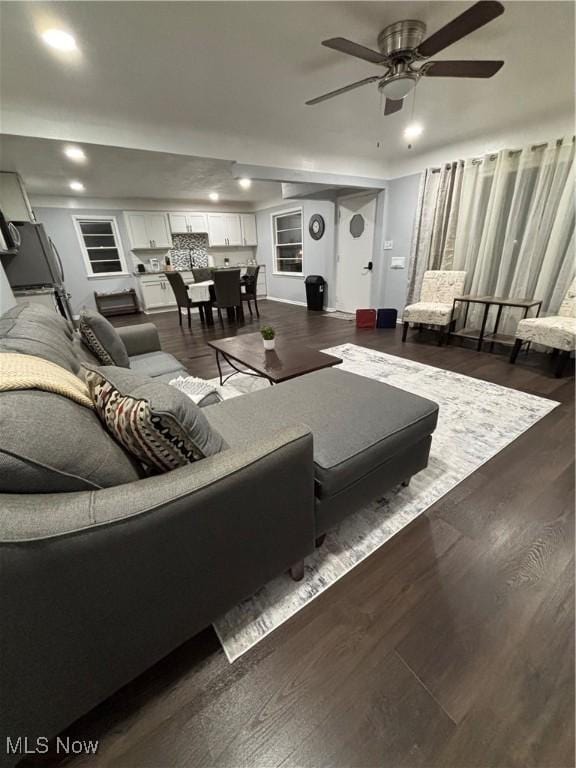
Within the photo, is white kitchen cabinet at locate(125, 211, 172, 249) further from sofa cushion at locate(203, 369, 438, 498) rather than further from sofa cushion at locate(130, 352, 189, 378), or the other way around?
sofa cushion at locate(203, 369, 438, 498)

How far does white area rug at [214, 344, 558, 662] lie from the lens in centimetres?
112

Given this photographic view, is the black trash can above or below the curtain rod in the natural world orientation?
below

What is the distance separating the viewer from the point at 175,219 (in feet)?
23.1

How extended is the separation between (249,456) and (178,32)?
2.55 metres

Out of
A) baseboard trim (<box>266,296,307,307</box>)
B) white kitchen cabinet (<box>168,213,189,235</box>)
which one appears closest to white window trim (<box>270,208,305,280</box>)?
baseboard trim (<box>266,296,307,307</box>)

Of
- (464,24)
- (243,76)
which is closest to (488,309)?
(464,24)

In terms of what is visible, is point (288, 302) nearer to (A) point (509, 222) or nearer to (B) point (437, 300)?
(B) point (437, 300)

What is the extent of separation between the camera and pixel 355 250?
218 inches

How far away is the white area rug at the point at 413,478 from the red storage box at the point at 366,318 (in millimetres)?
1593

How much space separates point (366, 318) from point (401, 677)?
444 centimetres

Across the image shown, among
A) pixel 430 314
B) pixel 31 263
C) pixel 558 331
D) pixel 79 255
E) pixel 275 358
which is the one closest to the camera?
pixel 275 358

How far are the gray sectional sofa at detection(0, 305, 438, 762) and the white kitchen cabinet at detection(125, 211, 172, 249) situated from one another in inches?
264

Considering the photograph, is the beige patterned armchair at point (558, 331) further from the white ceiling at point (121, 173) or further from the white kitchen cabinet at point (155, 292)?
the white kitchen cabinet at point (155, 292)

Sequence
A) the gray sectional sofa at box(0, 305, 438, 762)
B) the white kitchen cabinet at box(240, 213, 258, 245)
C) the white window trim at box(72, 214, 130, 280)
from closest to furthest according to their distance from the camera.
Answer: the gray sectional sofa at box(0, 305, 438, 762) → the white window trim at box(72, 214, 130, 280) → the white kitchen cabinet at box(240, 213, 258, 245)
